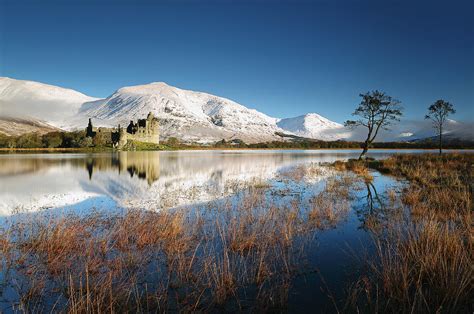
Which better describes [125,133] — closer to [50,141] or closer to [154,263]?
[50,141]

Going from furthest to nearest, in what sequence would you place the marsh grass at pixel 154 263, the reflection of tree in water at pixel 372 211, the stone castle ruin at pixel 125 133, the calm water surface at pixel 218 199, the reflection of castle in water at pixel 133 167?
the stone castle ruin at pixel 125 133 → the reflection of castle in water at pixel 133 167 → the reflection of tree in water at pixel 372 211 → the calm water surface at pixel 218 199 → the marsh grass at pixel 154 263

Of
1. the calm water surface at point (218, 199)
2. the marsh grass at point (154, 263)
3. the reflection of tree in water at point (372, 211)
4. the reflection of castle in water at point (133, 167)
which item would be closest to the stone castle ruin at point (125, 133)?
the reflection of castle in water at point (133, 167)

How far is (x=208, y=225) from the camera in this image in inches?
448

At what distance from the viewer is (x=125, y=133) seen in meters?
119

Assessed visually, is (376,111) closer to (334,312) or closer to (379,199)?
(379,199)

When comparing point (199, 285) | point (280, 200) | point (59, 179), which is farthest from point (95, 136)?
point (199, 285)

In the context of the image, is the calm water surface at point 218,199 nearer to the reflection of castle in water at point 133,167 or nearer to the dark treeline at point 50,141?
the reflection of castle in water at point 133,167

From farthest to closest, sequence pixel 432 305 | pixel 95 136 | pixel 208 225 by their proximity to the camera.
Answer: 1. pixel 95 136
2. pixel 208 225
3. pixel 432 305

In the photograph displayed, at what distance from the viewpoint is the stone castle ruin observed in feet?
382

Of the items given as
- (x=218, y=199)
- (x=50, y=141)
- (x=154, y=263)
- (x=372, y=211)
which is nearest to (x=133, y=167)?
(x=218, y=199)

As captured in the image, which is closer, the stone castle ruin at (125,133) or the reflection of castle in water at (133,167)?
the reflection of castle in water at (133,167)

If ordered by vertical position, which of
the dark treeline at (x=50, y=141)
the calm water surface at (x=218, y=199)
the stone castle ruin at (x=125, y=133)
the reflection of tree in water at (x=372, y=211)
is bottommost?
the calm water surface at (x=218, y=199)

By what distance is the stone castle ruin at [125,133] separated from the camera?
4579 inches

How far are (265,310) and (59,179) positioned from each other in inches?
1019
